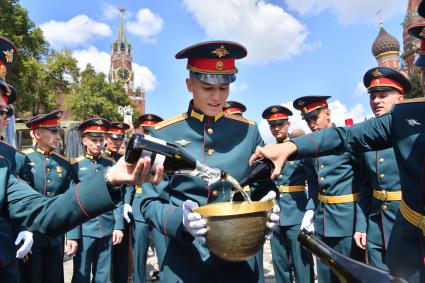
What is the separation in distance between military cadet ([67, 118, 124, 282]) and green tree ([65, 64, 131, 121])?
138 ft

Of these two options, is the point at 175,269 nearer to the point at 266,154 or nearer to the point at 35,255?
the point at 266,154

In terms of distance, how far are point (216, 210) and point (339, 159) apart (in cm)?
330

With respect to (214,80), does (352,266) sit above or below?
below

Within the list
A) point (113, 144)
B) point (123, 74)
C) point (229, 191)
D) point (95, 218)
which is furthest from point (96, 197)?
point (123, 74)

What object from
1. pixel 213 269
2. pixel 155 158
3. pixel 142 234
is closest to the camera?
pixel 155 158

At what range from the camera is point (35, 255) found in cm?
486

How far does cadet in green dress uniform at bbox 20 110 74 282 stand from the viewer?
16.0 ft

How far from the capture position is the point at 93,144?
6.61 metres

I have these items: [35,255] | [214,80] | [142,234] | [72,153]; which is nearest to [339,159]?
[214,80]

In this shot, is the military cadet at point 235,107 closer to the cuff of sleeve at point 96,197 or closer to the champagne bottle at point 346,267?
the cuff of sleeve at point 96,197

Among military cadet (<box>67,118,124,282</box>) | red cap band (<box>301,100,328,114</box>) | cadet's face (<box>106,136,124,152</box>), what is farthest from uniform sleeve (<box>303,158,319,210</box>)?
cadet's face (<box>106,136,124,152</box>)

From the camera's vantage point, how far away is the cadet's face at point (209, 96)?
8.73 feet

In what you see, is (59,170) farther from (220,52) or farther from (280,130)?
(220,52)

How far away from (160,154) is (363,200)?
354 centimetres
